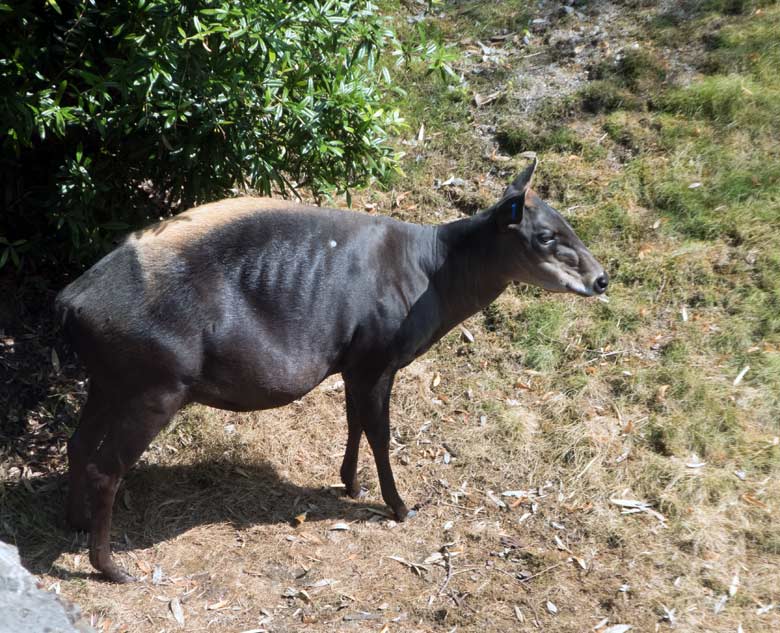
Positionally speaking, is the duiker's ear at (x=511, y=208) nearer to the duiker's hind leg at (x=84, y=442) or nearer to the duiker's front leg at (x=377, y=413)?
the duiker's front leg at (x=377, y=413)

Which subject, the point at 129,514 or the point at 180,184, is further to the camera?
the point at 180,184

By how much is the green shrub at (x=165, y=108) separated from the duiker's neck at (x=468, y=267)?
3.54 ft

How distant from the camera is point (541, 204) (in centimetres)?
625

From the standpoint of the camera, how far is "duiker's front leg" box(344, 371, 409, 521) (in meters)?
6.04

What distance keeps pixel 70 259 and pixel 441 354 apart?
11.1 ft

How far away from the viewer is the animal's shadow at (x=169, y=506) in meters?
5.99

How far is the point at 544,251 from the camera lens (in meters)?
6.15

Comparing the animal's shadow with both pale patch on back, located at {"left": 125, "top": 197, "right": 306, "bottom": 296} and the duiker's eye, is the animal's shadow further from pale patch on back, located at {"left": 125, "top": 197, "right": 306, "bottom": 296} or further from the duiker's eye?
the duiker's eye

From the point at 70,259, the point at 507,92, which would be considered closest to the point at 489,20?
the point at 507,92

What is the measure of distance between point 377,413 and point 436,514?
3.42 feet

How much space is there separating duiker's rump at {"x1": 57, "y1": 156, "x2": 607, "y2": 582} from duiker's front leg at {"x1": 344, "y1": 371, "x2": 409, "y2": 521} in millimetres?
11

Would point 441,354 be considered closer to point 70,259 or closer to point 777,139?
point 70,259

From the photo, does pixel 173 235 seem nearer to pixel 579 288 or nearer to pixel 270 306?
pixel 270 306

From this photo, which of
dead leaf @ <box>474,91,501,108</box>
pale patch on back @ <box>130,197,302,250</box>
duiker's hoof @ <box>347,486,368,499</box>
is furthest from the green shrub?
dead leaf @ <box>474,91,501,108</box>
